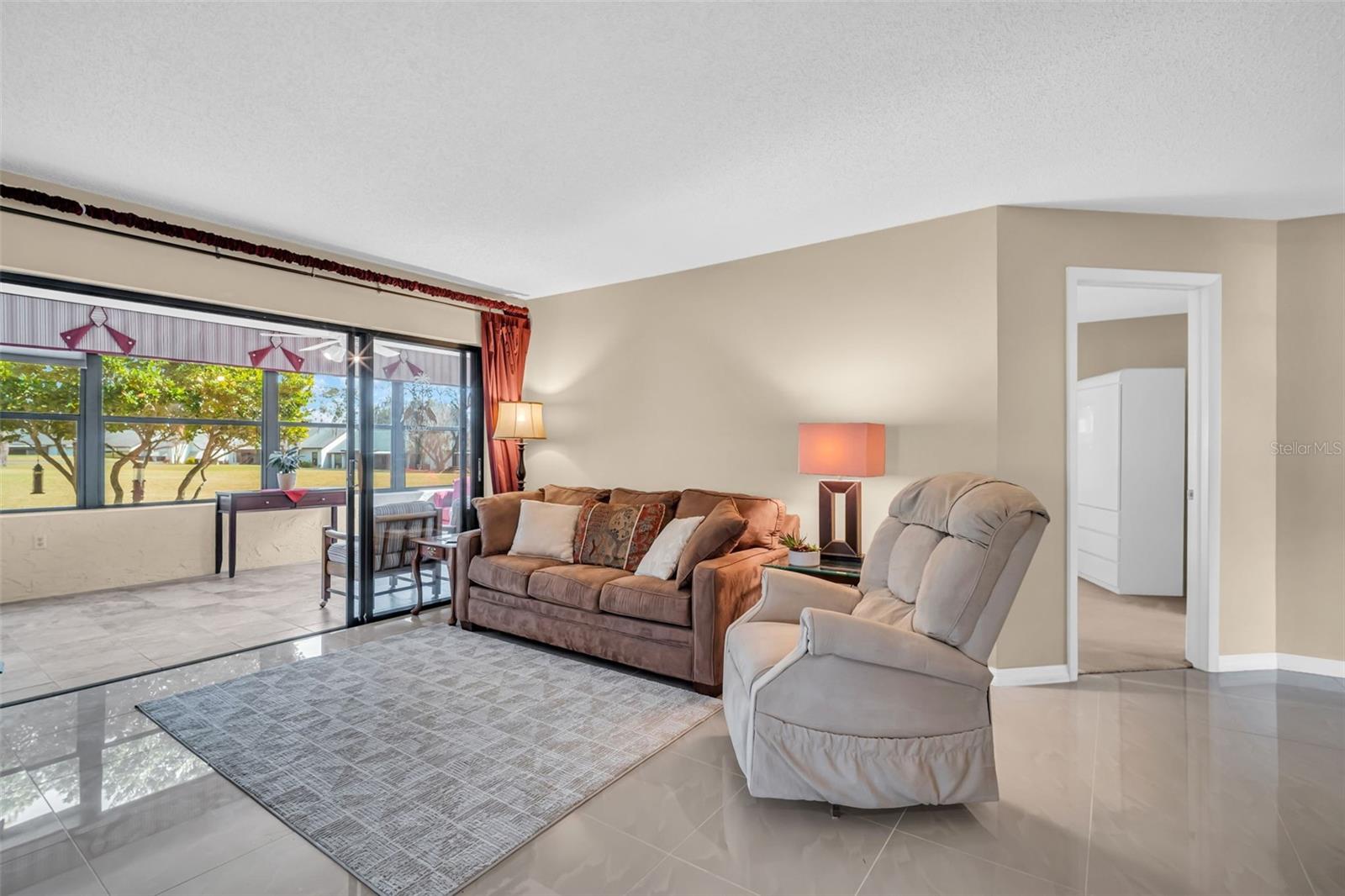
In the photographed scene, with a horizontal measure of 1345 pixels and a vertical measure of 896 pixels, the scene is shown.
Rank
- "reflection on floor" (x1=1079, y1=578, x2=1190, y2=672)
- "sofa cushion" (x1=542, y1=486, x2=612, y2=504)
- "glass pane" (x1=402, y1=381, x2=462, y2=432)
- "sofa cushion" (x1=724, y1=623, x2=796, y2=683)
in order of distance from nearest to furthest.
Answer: "sofa cushion" (x1=724, y1=623, x2=796, y2=683), "reflection on floor" (x1=1079, y1=578, x2=1190, y2=672), "sofa cushion" (x1=542, y1=486, x2=612, y2=504), "glass pane" (x1=402, y1=381, x2=462, y2=432)

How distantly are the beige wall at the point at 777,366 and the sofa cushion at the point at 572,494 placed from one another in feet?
1.17

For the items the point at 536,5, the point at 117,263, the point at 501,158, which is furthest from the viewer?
the point at 117,263

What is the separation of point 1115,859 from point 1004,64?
258cm

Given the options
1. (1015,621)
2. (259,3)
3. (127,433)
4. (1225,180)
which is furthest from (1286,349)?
(127,433)

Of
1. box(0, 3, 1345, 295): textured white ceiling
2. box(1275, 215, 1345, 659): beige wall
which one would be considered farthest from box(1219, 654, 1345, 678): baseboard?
box(0, 3, 1345, 295): textured white ceiling

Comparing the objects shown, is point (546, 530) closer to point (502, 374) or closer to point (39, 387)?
point (502, 374)

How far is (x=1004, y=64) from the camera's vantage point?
2.17 m

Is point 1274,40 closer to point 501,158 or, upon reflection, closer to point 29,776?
point 501,158

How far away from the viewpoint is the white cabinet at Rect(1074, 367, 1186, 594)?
17.3ft

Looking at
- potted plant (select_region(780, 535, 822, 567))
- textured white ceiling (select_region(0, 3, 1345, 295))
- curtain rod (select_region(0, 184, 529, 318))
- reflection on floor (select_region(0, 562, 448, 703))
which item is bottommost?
reflection on floor (select_region(0, 562, 448, 703))

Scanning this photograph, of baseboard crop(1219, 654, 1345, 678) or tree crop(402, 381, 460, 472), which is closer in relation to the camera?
baseboard crop(1219, 654, 1345, 678)

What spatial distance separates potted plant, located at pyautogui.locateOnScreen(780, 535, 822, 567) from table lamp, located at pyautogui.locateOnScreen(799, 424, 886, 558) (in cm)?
20

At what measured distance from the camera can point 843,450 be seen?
350cm

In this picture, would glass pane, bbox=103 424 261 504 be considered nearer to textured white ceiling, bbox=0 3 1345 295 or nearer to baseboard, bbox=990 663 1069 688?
textured white ceiling, bbox=0 3 1345 295
